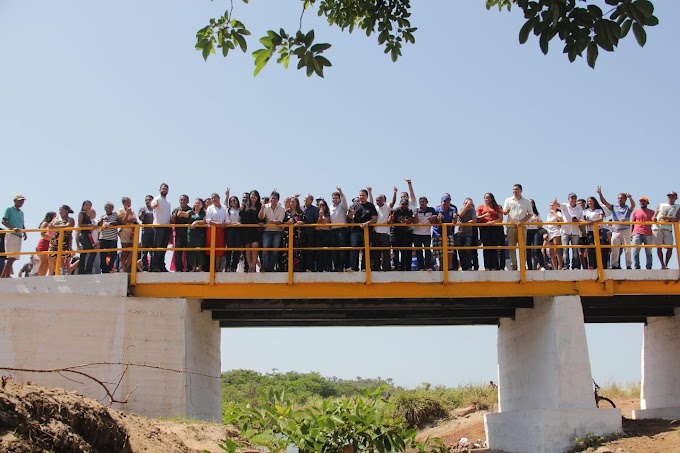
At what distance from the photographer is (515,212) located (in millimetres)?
13875

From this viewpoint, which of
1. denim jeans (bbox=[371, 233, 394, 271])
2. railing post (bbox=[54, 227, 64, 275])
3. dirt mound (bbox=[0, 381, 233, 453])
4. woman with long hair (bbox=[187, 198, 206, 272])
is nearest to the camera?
dirt mound (bbox=[0, 381, 233, 453])

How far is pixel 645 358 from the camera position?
1644cm

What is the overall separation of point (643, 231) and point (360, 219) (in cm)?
537

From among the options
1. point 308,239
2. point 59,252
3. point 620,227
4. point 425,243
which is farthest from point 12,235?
point 620,227

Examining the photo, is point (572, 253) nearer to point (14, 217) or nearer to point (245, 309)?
point (245, 309)

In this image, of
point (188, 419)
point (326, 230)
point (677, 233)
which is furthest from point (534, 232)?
point (188, 419)

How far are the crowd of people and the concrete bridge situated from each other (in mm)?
416

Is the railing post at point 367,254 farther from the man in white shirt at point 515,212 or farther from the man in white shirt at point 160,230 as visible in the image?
the man in white shirt at point 160,230

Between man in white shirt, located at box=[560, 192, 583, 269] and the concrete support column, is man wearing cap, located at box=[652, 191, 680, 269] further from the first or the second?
the concrete support column

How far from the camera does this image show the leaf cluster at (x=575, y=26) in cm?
464

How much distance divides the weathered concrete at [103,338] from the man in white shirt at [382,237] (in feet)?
11.7

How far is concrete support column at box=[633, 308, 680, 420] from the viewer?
1537 cm

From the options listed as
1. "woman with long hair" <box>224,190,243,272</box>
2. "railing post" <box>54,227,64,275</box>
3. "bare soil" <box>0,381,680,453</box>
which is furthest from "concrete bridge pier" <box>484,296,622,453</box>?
"railing post" <box>54,227,64,275</box>

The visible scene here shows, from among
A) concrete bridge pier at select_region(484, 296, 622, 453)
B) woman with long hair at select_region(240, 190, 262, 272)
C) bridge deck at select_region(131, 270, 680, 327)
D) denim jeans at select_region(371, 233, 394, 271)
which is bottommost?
concrete bridge pier at select_region(484, 296, 622, 453)
